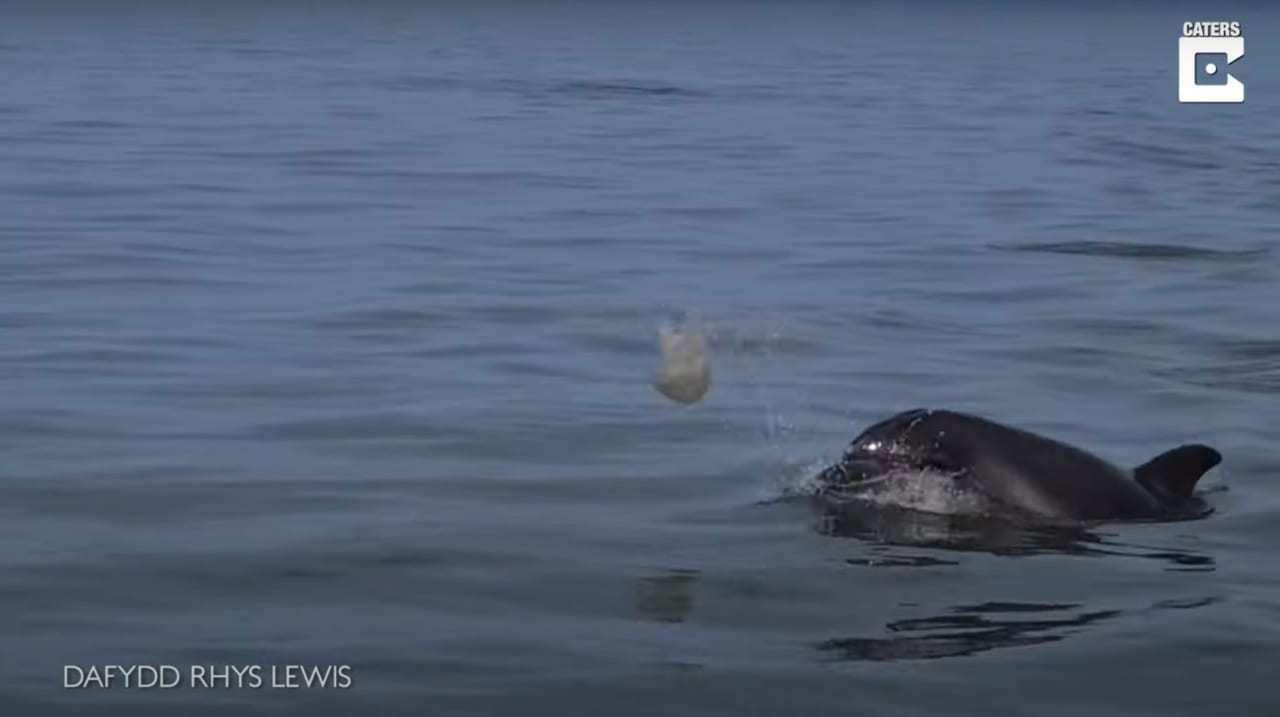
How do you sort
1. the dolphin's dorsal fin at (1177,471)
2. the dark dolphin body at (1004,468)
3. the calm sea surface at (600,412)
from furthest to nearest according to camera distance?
the dolphin's dorsal fin at (1177,471)
the dark dolphin body at (1004,468)
the calm sea surface at (600,412)

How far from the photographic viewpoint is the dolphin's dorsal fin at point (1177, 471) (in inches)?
436

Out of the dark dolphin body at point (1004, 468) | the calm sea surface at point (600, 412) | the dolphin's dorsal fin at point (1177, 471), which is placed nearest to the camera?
the calm sea surface at point (600, 412)

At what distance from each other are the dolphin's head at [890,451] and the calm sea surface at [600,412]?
0.25 meters

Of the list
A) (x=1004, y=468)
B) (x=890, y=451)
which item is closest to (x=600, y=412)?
(x=890, y=451)

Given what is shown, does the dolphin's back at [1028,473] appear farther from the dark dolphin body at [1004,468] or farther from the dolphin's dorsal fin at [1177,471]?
the dolphin's dorsal fin at [1177,471]

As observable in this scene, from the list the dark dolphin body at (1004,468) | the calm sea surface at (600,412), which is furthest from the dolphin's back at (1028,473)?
the calm sea surface at (600,412)

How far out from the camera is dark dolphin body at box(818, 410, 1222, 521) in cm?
1066

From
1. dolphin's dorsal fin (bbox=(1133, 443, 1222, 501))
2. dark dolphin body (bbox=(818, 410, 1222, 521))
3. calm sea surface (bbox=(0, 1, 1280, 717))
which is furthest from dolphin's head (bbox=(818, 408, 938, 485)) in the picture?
dolphin's dorsal fin (bbox=(1133, 443, 1222, 501))

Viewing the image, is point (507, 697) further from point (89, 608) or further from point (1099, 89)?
point (1099, 89)

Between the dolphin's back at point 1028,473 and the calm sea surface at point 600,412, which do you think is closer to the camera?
the calm sea surface at point 600,412

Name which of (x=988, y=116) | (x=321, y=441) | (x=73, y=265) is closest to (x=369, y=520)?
(x=321, y=441)

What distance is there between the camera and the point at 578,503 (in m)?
11.1

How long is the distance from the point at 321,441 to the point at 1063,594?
154 inches

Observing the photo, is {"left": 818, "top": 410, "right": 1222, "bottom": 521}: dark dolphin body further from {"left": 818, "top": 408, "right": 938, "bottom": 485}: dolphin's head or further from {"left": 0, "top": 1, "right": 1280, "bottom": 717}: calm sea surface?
{"left": 0, "top": 1, "right": 1280, "bottom": 717}: calm sea surface
